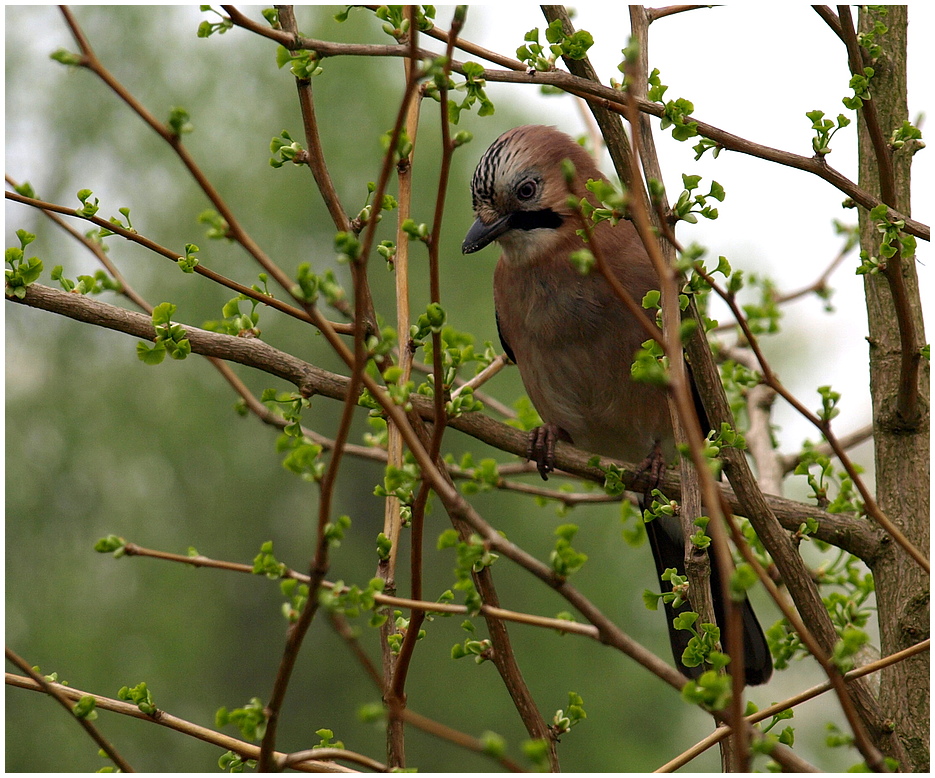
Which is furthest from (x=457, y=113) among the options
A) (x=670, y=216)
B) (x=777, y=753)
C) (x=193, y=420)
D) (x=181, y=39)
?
(x=181, y=39)

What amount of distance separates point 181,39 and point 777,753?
605 centimetres

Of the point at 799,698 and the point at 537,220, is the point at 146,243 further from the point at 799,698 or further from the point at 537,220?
the point at 537,220

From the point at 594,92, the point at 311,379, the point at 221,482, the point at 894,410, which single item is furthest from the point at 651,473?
the point at 221,482

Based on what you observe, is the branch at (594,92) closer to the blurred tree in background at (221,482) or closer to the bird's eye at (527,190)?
the bird's eye at (527,190)

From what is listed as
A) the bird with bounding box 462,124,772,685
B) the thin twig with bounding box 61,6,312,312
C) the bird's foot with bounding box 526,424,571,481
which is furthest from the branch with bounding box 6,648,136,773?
the bird with bounding box 462,124,772,685

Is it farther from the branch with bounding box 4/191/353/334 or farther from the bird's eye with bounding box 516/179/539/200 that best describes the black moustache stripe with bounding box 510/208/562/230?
the branch with bounding box 4/191/353/334

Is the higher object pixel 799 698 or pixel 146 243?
pixel 146 243

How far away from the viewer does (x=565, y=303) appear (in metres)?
2.11

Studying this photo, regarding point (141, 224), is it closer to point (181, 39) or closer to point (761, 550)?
point (181, 39)

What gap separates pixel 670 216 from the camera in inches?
40.9

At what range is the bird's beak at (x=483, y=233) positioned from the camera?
6.55ft

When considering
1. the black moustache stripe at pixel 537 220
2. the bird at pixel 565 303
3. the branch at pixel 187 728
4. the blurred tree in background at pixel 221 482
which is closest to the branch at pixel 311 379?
the bird at pixel 565 303

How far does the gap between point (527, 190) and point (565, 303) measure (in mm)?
265

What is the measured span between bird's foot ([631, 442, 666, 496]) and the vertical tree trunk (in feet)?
1.52
